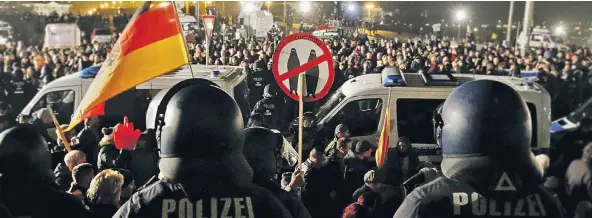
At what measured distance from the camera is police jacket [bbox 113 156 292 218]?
7.48 ft

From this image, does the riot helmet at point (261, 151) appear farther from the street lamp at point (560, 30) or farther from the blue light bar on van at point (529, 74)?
the street lamp at point (560, 30)

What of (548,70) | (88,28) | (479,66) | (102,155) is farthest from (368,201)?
(88,28)

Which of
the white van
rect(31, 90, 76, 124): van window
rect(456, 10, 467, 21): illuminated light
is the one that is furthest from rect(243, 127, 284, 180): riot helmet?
the white van

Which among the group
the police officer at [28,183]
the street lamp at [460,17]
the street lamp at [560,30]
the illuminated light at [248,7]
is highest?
the illuminated light at [248,7]

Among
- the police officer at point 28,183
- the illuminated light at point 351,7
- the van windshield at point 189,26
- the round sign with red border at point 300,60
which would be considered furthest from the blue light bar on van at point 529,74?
the police officer at point 28,183

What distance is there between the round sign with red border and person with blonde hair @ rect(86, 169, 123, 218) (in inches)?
85.2

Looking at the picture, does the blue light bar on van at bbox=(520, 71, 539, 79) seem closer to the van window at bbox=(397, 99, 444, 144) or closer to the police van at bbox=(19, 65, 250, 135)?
the van window at bbox=(397, 99, 444, 144)

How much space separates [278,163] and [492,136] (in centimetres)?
172

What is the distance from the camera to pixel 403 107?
20.2ft

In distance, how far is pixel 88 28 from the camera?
12.0m

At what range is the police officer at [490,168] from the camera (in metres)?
2.24

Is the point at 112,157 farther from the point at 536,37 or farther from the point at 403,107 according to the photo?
the point at 536,37

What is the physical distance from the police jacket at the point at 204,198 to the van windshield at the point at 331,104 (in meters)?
4.16

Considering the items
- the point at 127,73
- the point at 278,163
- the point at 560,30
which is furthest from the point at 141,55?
the point at 560,30
